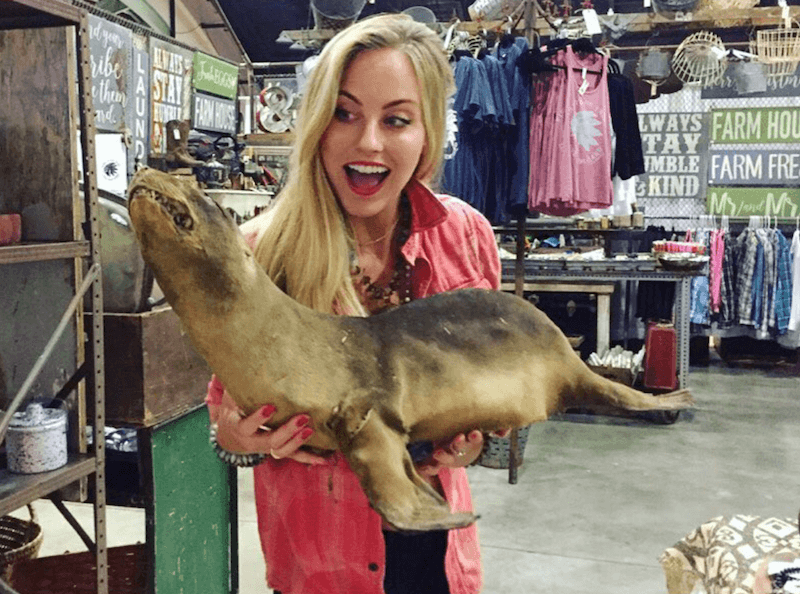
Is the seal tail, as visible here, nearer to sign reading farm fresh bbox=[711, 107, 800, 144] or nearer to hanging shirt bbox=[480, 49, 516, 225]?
hanging shirt bbox=[480, 49, 516, 225]

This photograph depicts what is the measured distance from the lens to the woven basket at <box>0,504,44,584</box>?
232 cm

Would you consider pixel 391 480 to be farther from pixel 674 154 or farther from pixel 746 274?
pixel 674 154

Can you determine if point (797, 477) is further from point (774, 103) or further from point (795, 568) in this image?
point (774, 103)

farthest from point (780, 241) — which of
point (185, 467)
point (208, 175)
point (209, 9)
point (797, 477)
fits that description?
point (209, 9)

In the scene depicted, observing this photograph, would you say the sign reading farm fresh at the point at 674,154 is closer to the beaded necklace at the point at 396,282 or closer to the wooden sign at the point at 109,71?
the wooden sign at the point at 109,71

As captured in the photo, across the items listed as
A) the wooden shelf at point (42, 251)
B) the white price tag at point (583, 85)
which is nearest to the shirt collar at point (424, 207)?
the wooden shelf at point (42, 251)

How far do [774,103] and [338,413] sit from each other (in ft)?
26.8

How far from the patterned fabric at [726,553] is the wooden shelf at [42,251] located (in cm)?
198

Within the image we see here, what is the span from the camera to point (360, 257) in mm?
1213

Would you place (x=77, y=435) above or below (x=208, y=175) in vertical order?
below

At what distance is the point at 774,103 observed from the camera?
7.82 metres

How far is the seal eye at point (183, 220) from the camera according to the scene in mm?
754

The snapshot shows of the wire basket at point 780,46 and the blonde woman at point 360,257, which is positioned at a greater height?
the wire basket at point 780,46

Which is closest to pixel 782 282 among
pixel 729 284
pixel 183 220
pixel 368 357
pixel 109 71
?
pixel 729 284
